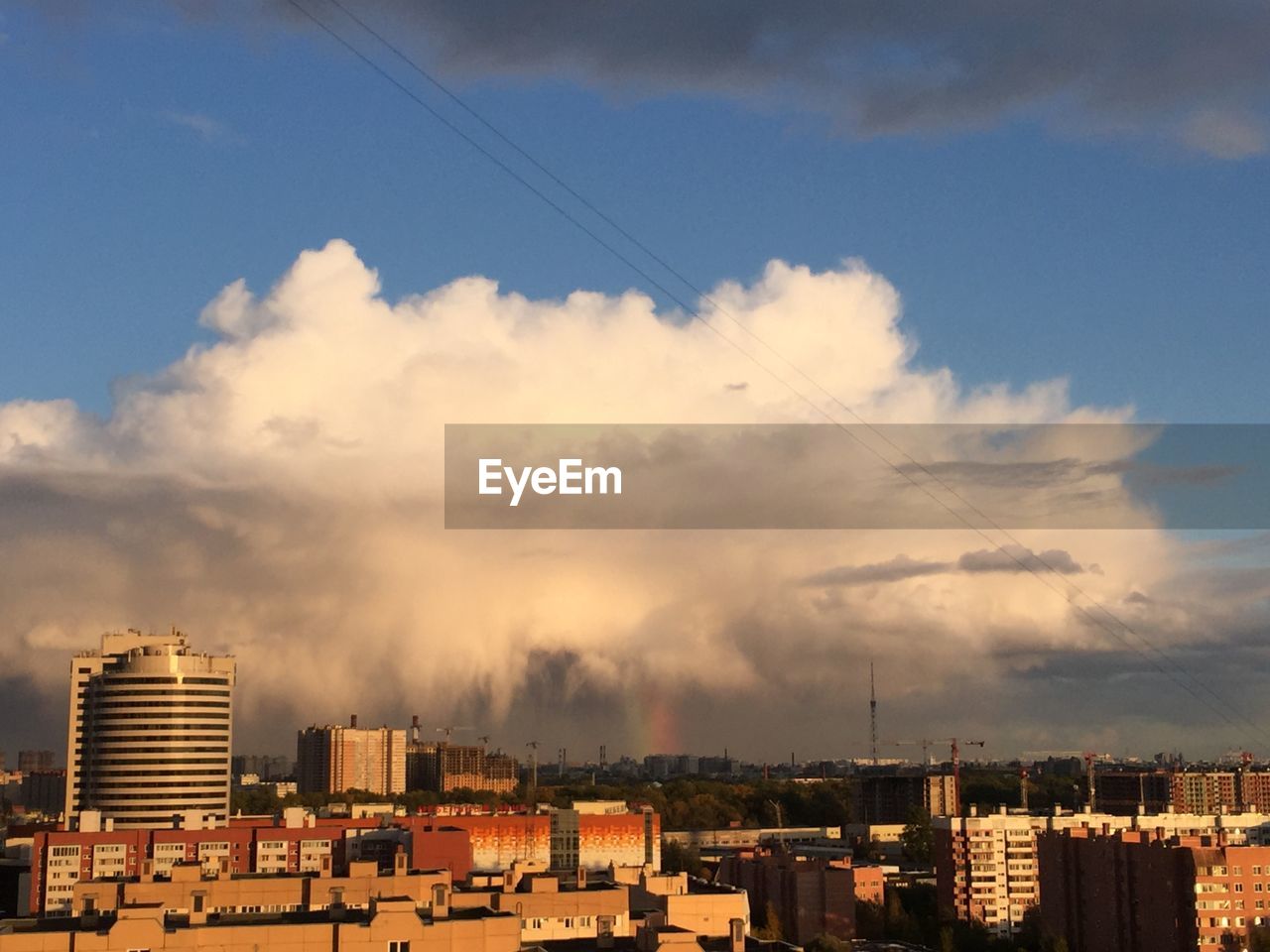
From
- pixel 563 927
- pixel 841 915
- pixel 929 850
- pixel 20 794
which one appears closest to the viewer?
pixel 563 927

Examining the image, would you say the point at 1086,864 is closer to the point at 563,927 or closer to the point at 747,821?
the point at 563,927

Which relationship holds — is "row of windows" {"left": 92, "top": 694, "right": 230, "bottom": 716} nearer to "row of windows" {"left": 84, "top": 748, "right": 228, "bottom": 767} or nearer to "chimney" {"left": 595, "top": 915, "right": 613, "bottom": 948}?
"row of windows" {"left": 84, "top": 748, "right": 228, "bottom": 767}

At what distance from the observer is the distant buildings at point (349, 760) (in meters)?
104

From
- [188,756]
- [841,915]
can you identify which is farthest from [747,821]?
[841,915]

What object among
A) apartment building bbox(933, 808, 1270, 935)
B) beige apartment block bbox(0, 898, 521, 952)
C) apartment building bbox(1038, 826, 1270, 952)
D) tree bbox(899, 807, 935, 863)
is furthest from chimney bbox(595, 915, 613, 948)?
tree bbox(899, 807, 935, 863)

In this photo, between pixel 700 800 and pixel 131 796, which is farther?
pixel 700 800

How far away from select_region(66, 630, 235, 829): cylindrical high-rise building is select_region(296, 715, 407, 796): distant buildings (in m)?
50.4

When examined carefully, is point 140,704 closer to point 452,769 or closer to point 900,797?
point 900,797

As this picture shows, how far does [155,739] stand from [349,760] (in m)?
53.7

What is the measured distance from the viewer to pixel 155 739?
52.2 meters

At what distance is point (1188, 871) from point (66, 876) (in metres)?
23.4

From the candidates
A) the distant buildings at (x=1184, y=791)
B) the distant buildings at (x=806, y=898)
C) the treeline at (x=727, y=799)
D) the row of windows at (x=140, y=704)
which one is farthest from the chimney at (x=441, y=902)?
the distant buildings at (x=1184, y=791)

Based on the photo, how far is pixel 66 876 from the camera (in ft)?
112

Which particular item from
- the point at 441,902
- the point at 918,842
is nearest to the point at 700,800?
the point at 918,842
